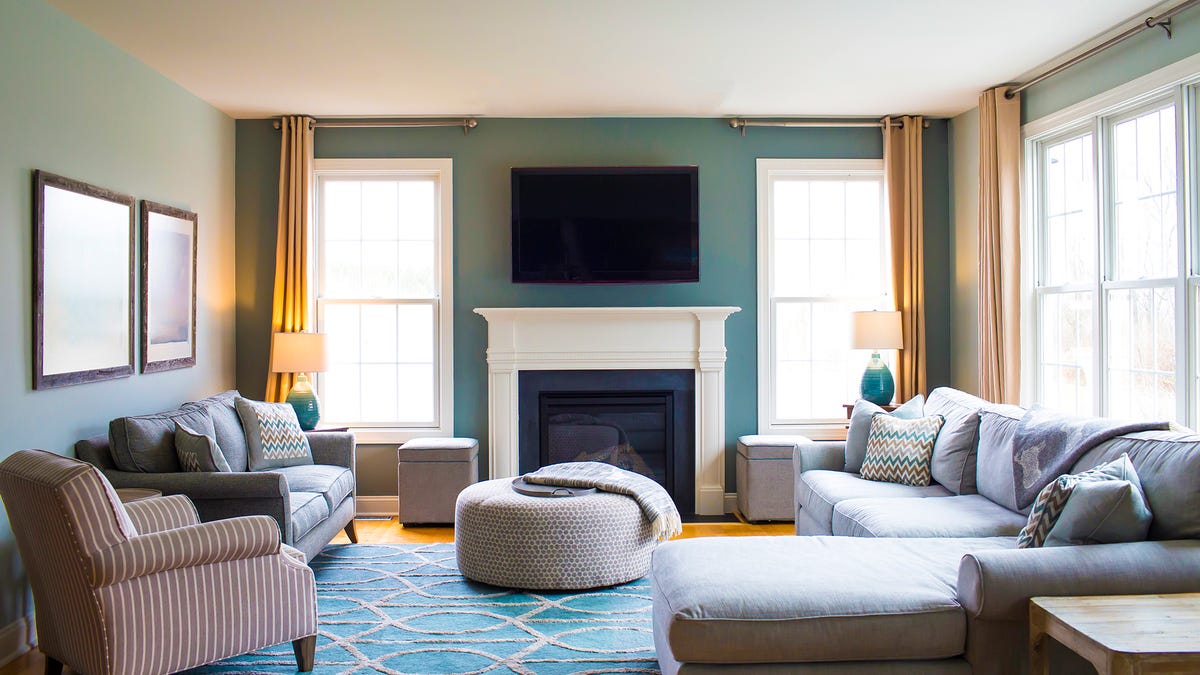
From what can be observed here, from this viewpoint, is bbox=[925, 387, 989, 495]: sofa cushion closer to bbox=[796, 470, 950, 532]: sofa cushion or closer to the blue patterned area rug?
bbox=[796, 470, 950, 532]: sofa cushion

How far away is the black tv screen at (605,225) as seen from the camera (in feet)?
17.3

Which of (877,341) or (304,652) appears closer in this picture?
(304,652)

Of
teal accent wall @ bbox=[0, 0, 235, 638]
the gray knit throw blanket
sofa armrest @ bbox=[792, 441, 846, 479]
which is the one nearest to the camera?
teal accent wall @ bbox=[0, 0, 235, 638]

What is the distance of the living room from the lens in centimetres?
395

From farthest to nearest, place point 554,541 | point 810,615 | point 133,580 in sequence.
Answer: point 554,541
point 133,580
point 810,615

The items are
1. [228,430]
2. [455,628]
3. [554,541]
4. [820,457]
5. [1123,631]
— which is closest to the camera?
[1123,631]

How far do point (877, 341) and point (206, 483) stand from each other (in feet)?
12.4

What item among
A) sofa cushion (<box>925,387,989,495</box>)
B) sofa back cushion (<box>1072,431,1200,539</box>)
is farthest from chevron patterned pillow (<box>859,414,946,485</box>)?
sofa back cushion (<box>1072,431,1200,539</box>)

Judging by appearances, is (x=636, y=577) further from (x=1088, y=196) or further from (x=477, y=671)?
(x=1088, y=196)

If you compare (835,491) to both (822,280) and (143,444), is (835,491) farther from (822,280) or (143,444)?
(143,444)

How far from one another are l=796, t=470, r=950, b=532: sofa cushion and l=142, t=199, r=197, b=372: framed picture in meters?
3.41

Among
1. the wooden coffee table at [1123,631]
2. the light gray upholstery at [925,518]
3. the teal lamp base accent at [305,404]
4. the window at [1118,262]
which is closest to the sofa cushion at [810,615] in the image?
the wooden coffee table at [1123,631]

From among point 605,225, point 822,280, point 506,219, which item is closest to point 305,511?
point 506,219

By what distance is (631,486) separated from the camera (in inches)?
157
